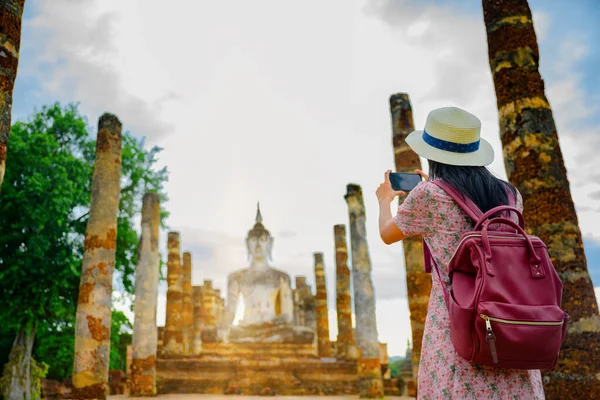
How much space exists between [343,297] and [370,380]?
4659mm

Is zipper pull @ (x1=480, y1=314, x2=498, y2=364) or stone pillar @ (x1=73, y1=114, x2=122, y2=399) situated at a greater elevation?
stone pillar @ (x1=73, y1=114, x2=122, y2=399)

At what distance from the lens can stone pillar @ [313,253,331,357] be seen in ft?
63.1

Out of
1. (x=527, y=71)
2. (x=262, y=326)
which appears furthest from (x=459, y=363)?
(x=262, y=326)

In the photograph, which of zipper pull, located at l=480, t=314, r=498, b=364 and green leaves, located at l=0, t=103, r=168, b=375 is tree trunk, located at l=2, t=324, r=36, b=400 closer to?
green leaves, located at l=0, t=103, r=168, b=375

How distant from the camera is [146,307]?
12.2m

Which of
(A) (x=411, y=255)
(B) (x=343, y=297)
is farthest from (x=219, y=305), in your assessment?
(A) (x=411, y=255)

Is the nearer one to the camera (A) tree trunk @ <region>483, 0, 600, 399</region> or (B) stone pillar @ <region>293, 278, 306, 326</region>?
(A) tree trunk @ <region>483, 0, 600, 399</region>

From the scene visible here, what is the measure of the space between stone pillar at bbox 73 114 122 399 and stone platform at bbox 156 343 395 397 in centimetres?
577

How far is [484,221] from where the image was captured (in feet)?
6.28

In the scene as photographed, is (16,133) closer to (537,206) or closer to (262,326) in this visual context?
(262,326)

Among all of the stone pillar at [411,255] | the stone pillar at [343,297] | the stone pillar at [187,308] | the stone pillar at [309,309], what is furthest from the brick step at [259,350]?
the stone pillar at [411,255]

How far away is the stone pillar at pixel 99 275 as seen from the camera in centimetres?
729

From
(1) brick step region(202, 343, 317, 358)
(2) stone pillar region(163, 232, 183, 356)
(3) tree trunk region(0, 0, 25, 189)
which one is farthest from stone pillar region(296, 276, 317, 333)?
(3) tree trunk region(0, 0, 25, 189)

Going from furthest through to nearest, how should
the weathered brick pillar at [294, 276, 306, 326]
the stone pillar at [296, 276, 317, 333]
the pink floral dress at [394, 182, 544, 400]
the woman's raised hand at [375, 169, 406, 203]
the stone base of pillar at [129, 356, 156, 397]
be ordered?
the weathered brick pillar at [294, 276, 306, 326]
the stone pillar at [296, 276, 317, 333]
the stone base of pillar at [129, 356, 156, 397]
the woman's raised hand at [375, 169, 406, 203]
the pink floral dress at [394, 182, 544, 400]
